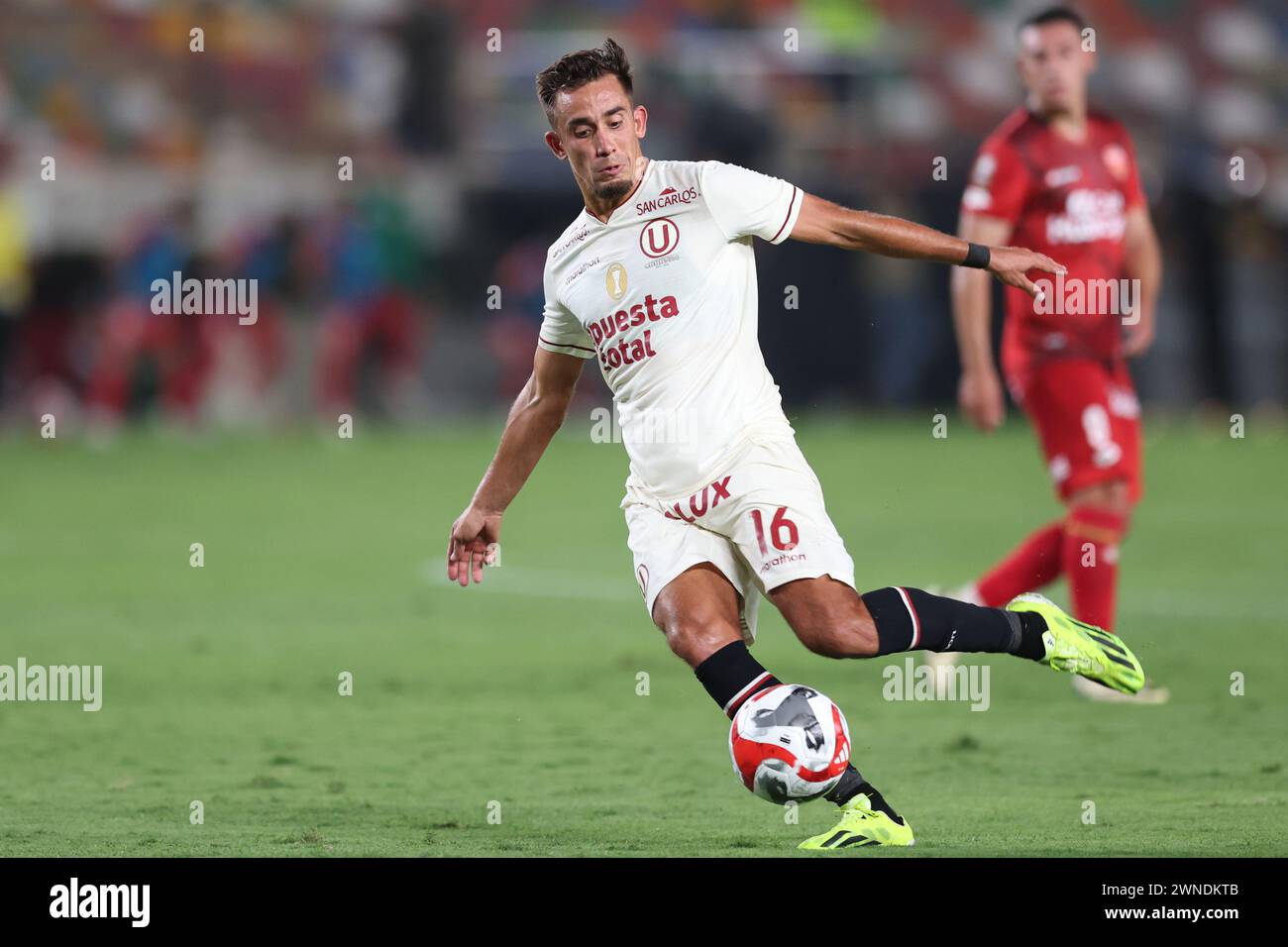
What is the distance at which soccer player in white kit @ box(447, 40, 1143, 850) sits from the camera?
19.9 ft

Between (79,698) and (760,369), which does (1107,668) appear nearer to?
(760,369)

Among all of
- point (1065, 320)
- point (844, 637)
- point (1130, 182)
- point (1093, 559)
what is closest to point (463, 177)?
point (1130, 182)

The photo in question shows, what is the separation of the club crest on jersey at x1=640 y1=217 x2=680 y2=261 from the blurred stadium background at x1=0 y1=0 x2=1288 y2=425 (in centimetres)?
1540

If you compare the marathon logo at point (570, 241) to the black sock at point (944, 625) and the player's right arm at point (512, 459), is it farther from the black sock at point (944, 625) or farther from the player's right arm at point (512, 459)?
the black sock at point (944, 625)

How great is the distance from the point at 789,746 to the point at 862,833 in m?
0.35

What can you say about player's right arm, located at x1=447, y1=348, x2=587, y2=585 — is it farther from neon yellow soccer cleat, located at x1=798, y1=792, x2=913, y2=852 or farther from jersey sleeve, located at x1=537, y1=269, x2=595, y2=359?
neon yellow soccer cleat, located at x1=798, y1=792, x2=913, y2=852

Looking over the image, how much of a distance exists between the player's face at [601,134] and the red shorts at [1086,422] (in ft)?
9.86

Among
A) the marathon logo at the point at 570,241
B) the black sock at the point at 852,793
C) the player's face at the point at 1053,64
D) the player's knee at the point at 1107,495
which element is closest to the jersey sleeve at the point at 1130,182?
the player's face at the point at 1053,64

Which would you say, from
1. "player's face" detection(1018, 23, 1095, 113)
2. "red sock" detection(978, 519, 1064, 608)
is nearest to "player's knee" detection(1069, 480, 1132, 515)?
"red sock" detection(978, 519, 1064, 608)

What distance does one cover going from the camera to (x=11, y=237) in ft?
78.0

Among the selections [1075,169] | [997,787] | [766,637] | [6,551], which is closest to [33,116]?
[6,551]

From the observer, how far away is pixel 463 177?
2620 cm

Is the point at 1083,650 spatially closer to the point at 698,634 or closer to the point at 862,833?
the point at 862,833

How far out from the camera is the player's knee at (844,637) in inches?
237
